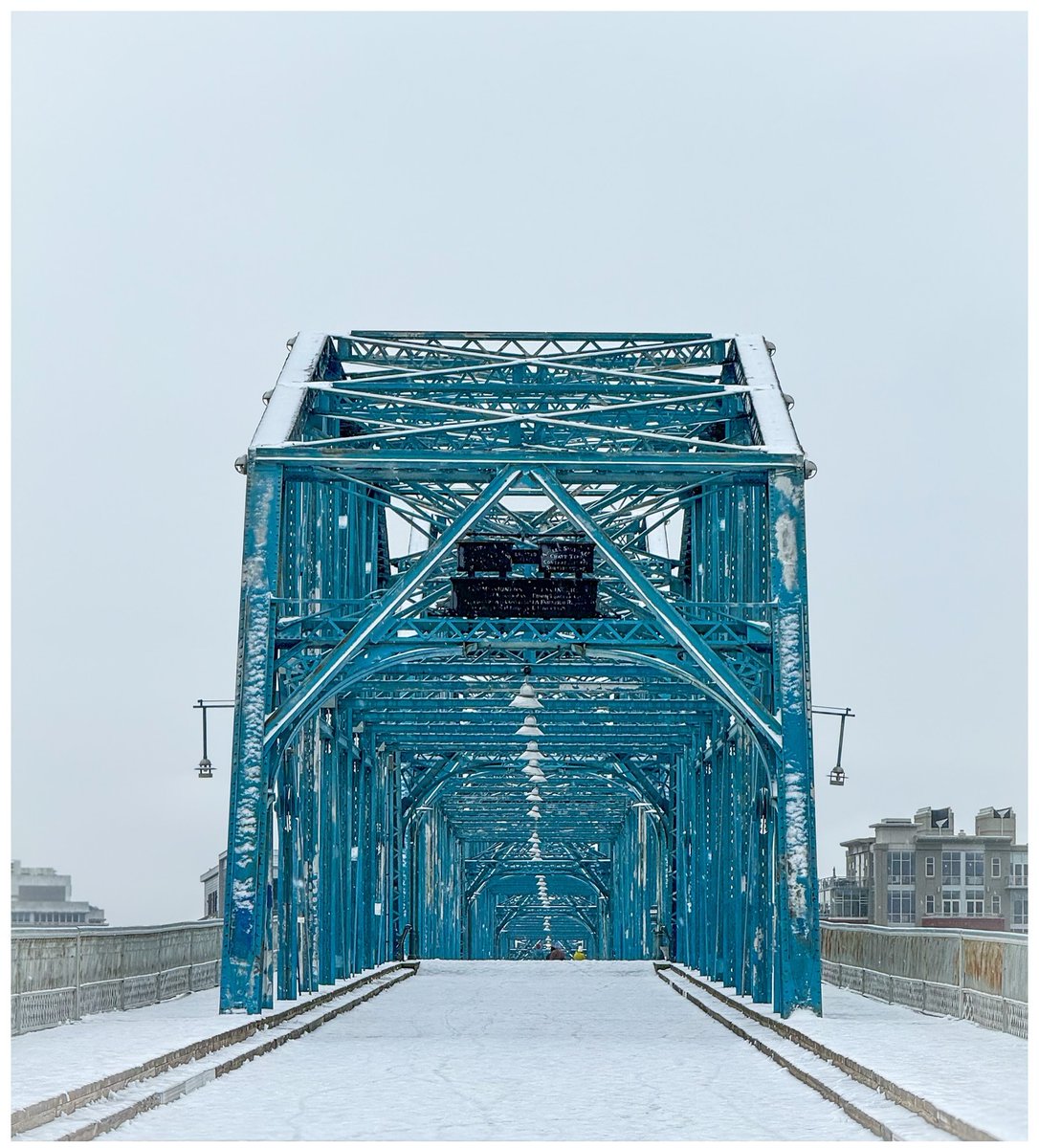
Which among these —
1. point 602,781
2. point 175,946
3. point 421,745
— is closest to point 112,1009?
point 175,946

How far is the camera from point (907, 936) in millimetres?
25172

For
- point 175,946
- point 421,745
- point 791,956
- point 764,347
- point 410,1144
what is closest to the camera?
point 410,1144

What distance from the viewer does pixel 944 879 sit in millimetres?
99312

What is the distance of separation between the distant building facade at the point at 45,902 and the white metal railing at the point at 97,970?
8312cm

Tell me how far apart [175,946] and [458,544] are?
7.46 m

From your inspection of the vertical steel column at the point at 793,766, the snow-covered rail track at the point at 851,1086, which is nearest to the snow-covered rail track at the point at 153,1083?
the snow-covered rail track at the point at 851,1086

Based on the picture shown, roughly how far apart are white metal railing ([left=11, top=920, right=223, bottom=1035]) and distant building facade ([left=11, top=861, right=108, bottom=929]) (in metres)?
83.1

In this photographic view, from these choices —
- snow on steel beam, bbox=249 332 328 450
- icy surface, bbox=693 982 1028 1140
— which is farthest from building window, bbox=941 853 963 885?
icy surface, bbox=693 982 1028 1140

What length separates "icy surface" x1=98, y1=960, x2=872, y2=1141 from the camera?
12594 mm

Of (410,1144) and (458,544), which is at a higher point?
(458,544)

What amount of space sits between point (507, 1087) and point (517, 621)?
11260 millimetres

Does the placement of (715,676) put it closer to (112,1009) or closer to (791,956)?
(791,956)

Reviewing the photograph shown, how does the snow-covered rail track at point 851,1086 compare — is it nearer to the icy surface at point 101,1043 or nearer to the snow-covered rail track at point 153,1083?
the snow-covered rail track at point 153,1083

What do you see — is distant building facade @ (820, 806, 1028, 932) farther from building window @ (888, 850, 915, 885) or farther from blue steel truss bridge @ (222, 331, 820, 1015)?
blue steel truss bridge @ (222, 331, 820, 1015)
